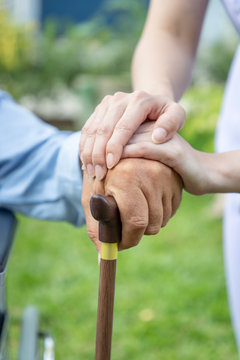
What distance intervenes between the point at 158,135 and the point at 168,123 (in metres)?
0.03

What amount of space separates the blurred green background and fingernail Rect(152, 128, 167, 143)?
4.75ft

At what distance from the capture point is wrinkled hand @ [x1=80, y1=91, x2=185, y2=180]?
756 millimetres

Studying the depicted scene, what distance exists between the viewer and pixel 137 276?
255 centimetres

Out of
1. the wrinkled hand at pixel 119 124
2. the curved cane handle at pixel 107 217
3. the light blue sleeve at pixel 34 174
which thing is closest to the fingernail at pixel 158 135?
the wrinkled hand at pixel 119 124

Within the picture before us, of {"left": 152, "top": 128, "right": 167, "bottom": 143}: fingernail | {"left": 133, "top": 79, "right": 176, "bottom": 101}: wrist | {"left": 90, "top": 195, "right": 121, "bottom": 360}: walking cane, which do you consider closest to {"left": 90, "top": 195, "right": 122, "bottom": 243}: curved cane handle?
{"left": 90, "top": 195, "right": 121, "bottom": 360}: walking cane

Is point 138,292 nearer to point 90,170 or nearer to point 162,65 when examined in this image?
point 162,65

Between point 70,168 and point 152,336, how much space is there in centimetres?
127

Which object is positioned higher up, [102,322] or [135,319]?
[102,322]

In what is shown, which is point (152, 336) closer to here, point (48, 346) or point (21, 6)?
point (48, 346)

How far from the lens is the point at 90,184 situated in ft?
2.66

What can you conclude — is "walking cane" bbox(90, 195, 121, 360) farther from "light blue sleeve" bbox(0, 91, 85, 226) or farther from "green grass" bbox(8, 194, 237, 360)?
"green grass" bbox(8, 194, 237, 360)

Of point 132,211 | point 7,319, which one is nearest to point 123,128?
point 132,211

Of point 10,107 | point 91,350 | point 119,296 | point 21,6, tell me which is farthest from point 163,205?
point 21,6

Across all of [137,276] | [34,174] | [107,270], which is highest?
[107,270]
